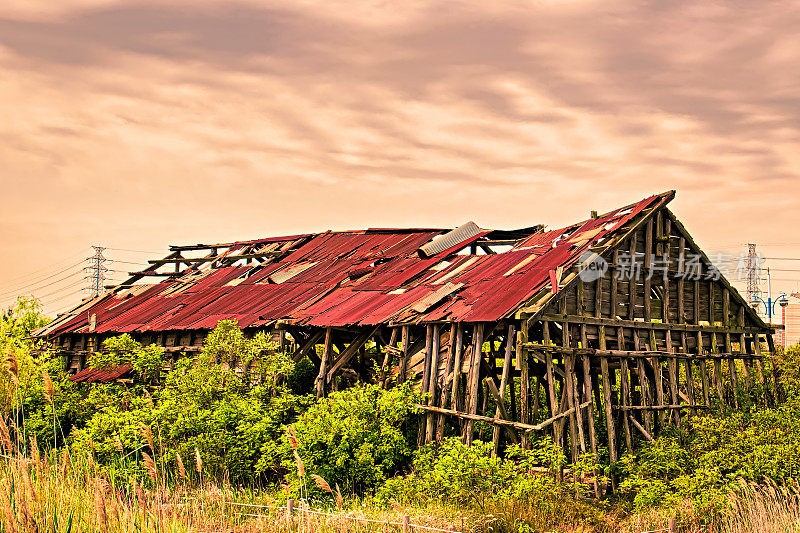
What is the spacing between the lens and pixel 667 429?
2000 cm

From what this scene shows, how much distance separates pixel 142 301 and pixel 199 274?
279 centimetres

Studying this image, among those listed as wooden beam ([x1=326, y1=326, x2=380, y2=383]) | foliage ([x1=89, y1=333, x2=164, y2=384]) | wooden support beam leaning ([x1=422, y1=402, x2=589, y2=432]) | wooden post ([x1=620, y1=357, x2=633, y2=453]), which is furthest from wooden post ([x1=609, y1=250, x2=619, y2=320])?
foliage ([x1=89, y1=333, x2=164, y2=384])

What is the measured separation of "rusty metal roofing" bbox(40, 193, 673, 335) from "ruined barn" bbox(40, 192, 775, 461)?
0.28 ft

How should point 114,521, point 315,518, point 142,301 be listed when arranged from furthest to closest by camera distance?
point 142,301 < point 315,518 < point 114,521

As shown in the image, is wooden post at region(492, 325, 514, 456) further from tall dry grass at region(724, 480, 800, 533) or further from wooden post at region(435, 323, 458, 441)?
tall dry grass at region(724, 480, 800, 533)

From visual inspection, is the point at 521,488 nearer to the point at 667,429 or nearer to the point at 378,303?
the point at 667,429

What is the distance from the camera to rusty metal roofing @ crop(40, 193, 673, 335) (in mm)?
20172

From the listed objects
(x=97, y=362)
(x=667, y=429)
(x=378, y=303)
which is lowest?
(x=667, y=429)

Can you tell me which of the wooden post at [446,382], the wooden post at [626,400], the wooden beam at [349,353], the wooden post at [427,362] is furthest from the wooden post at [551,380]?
the wooden beam at [349,353]

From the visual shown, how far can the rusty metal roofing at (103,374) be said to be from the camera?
25.1 m

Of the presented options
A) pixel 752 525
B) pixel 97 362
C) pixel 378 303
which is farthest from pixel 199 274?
pixel 752 525

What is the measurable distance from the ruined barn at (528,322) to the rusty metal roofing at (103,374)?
1670 mm

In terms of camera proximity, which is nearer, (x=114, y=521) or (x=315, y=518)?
(x=114, y=521)

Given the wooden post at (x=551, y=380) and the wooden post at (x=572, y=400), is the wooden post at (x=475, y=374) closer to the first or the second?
the wooden post at (x=551, y=380)
